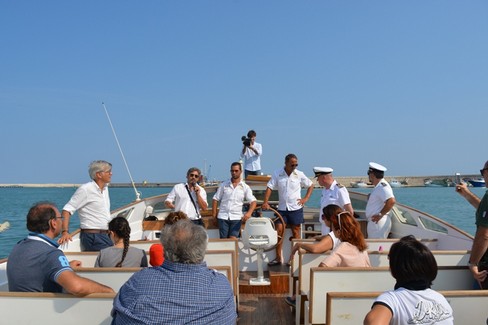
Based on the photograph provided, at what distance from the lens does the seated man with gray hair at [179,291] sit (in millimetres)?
1719

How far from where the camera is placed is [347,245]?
120 inches

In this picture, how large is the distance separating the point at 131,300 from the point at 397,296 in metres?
1.08

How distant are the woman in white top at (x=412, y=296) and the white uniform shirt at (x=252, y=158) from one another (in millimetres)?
5745

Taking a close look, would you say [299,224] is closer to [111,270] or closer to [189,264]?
[111,270]

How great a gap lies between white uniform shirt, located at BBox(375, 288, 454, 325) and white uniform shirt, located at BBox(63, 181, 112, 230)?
125 inches

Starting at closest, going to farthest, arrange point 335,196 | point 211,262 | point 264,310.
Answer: point 211,262 < point 264,310 < point 335,196

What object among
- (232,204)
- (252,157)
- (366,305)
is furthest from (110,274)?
(252,157)

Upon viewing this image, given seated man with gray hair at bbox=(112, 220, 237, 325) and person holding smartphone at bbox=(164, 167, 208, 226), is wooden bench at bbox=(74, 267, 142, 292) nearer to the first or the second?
seated man with gray hair at bbox=(112, 220, 237, 325)

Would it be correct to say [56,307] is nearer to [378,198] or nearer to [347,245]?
[347,245]

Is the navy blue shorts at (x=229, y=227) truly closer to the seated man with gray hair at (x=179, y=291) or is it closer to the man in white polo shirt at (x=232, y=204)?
the man in white polo shirt at (x=232, y=204)

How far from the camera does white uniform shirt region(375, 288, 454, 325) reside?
64.0 inches

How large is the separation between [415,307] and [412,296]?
0.14 ft

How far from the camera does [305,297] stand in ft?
10.1

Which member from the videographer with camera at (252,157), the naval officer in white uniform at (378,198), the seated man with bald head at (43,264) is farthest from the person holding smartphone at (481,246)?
the videographer with camera at (252,157)
